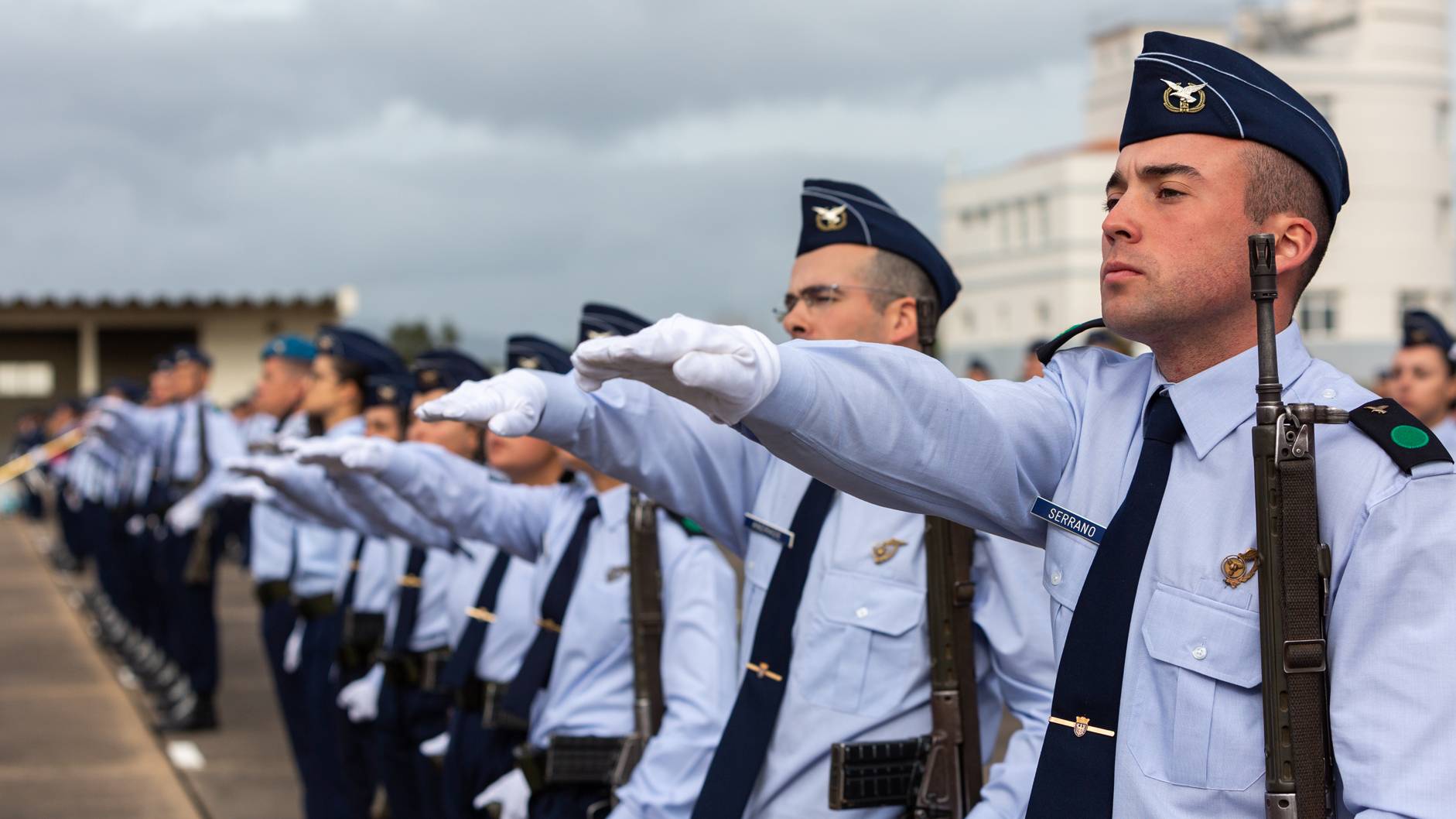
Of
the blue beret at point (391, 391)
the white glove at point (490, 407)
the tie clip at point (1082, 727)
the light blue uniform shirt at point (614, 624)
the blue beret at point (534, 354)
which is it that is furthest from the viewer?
the blue beret at point (391, 391)

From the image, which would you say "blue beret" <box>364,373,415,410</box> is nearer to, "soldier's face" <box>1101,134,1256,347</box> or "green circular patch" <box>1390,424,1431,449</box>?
"soldier's face" <box>1101,134,1256,347</box>

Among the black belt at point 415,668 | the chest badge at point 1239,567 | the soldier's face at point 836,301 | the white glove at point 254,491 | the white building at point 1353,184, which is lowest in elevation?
the black belt at point 415,668

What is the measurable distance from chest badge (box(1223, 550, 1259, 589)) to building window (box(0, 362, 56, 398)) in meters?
41.5

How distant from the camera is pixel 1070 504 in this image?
Answer: 2.11 m

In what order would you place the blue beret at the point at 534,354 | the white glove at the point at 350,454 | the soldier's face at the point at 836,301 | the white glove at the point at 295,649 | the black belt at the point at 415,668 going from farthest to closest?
the white glove at the point at 295,649 < the black belt at the point at 415,668 < the blue beret at the point at 534,354 < the white glove at the point at 350,454 < the soldier's face at the point at 836,301

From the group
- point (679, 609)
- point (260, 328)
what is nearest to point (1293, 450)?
point (679, 609)

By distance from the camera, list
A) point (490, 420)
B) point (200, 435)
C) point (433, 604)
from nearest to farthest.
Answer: point (490, 420), point (433, 604), point (200, 435)

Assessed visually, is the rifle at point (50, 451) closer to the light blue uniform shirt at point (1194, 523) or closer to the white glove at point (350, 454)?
the white glove at point (350, 454)

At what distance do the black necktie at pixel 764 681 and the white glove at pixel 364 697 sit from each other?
124 inches

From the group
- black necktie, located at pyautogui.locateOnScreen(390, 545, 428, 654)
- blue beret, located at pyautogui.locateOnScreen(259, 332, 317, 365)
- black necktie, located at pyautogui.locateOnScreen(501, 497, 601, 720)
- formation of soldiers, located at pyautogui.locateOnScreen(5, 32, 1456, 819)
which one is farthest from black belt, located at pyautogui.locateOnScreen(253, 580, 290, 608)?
black necktie, located at pyautogui.locateOnScreen(501, 497, 601, 720)

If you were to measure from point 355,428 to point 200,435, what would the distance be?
3.90m

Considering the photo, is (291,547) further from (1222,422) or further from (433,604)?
(1222,422)

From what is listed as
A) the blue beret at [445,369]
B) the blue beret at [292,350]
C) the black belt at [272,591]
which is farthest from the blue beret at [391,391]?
the blue beret at [292,350]

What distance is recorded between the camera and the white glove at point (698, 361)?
5.35ft
